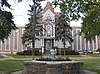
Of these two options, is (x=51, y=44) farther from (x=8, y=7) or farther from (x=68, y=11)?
(x=68, y=11)

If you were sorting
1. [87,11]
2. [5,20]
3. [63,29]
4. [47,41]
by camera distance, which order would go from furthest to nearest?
1. [47,41]
2. [63,29]
3. [5,20]
4. [87,11]

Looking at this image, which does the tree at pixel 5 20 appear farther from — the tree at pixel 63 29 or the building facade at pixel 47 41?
the building facade at pixel 47 41

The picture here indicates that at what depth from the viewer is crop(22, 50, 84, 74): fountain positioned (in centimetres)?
1567

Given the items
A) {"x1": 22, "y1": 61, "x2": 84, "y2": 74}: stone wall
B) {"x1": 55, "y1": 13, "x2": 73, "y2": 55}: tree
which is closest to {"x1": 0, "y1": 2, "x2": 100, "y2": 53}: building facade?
{"x1": 55, "y1": 13, "x2": 73, "y2": 55}: tree

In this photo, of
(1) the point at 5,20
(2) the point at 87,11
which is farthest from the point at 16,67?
(2) the point at 87,11

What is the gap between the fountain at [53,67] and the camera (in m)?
15.7

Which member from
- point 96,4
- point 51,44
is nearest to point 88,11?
point 96,4

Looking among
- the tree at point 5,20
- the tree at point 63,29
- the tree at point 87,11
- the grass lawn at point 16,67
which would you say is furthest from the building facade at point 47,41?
the tree at point 87,11

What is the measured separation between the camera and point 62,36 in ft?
218

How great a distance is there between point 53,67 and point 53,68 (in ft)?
0.18

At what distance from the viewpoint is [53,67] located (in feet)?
51.3

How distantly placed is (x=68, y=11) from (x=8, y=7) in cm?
1016

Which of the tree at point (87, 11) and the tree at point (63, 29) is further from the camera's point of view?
the tree at point (63, 29)

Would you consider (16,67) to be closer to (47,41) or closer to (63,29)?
(63,29)
